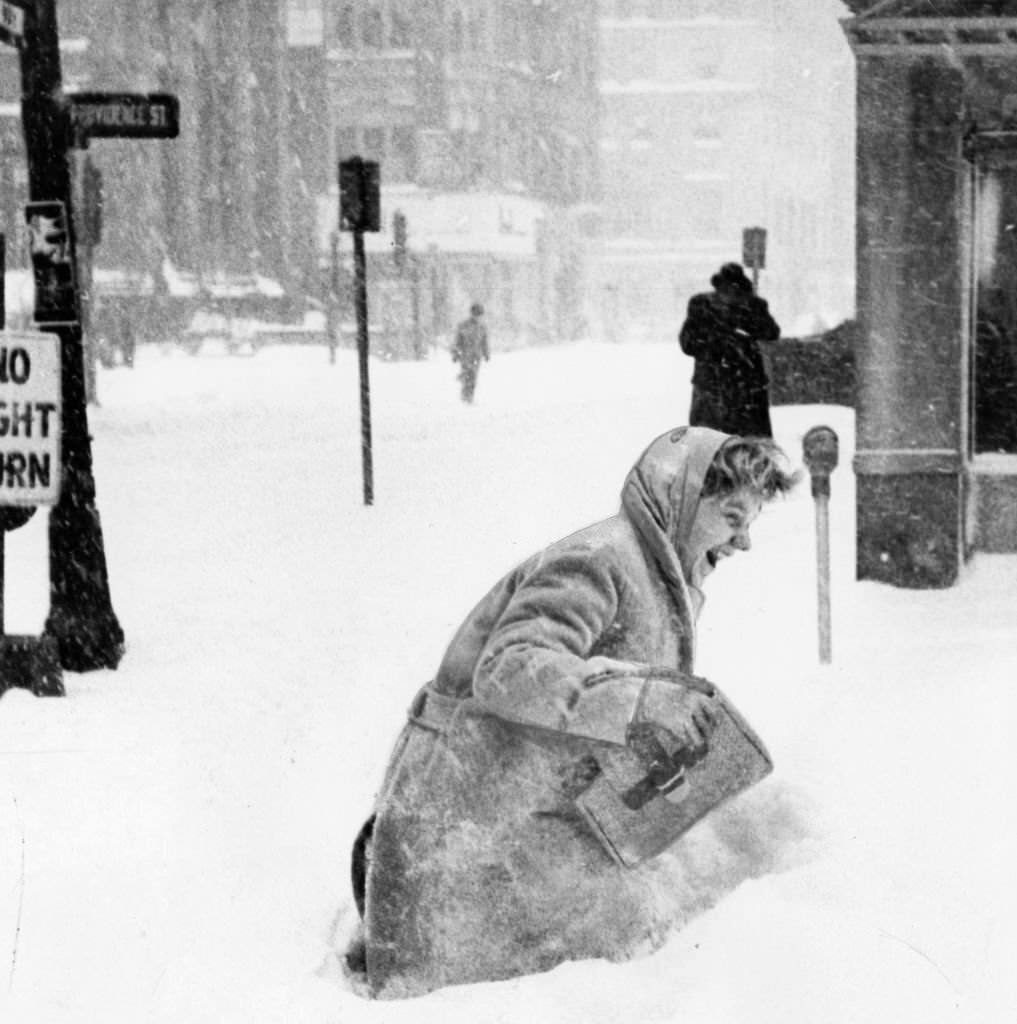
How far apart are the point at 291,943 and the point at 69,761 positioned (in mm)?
2315

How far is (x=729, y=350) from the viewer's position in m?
14.8

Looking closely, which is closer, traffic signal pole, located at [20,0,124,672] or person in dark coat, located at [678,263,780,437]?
traffic signal pole, located at [20,0,124,672]

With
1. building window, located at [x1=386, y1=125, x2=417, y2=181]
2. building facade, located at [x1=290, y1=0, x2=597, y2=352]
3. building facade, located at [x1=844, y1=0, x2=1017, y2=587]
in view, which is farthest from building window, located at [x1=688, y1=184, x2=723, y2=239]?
building facade, located at [x1=844, y1=0, x2=1017, y2=587]

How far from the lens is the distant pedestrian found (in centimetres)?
2844

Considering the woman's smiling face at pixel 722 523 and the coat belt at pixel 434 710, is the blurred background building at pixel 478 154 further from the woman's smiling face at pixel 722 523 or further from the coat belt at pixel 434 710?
the woman's smiling face at pixel 722 523

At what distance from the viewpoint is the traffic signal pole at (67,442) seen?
8234 mm

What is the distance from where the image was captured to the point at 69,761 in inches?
261

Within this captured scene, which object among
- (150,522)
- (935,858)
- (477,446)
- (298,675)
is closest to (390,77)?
(477,446)

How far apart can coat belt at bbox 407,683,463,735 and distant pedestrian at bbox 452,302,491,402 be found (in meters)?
24.2

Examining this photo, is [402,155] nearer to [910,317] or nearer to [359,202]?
[359,202]

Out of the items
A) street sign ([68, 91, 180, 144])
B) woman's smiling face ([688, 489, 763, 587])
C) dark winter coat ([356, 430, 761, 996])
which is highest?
street sign ([68, 91, 180, 144])

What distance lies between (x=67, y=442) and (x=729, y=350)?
7.57 m

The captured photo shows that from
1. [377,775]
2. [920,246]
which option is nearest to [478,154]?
[920,246]

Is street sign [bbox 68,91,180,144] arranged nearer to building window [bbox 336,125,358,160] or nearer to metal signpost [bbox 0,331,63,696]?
metal signpost [bbox 0,331,63,696]
